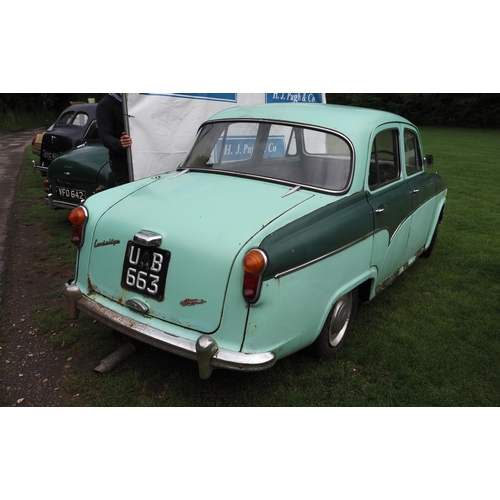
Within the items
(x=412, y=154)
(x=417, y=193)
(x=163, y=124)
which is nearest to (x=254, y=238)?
(x=417, y=193)

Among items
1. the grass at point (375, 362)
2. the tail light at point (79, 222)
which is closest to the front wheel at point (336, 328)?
the grass at point (375, 362)

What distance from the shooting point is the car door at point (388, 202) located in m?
3.72

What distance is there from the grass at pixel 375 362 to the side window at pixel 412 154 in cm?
128

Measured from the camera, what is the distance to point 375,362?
3.64 metres

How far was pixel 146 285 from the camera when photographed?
301 centimetres

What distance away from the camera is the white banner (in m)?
5.24

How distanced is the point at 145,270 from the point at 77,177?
4099mm

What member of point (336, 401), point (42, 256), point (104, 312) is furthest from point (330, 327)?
point (42, 256)

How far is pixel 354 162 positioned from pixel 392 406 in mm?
1802

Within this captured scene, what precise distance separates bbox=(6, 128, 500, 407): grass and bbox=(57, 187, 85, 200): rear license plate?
116 cm

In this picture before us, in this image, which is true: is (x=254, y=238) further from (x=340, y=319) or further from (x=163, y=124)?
(x=163, y=124)

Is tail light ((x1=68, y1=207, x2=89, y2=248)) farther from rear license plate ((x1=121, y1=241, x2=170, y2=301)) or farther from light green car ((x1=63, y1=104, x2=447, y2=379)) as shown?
rear license plate ((x1=121, y1=241, x2=170, y2=301))

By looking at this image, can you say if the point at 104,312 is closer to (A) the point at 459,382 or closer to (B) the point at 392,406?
(B) the point at 392,406

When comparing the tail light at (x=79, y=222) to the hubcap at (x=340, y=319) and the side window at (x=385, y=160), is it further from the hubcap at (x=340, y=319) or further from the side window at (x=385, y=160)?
the side window at (x=385, y=160)
